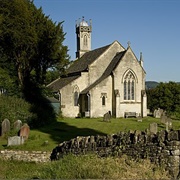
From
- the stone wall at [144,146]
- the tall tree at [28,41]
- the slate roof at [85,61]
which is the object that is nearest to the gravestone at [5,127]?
the tall tree at [28,41]

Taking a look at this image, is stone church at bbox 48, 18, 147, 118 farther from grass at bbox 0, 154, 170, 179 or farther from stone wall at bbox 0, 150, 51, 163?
grass at bbox 0, 154, 170, 179

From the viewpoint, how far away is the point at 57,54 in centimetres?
4675

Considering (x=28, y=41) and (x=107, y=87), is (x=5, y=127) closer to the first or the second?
(x=28, y=41)

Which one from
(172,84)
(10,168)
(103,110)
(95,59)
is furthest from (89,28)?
(10,168)

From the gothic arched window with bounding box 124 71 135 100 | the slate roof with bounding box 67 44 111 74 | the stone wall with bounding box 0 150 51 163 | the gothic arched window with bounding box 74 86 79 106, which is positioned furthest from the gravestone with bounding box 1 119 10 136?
the slate roof with bounding box 67 44 111 74

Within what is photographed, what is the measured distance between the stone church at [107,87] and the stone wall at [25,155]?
3138 cm

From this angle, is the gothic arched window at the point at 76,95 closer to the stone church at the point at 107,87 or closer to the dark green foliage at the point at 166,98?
the stone church at the point at 107,87

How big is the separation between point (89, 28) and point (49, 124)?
51.2 meters

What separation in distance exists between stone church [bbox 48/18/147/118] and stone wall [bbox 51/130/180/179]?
3832 cm

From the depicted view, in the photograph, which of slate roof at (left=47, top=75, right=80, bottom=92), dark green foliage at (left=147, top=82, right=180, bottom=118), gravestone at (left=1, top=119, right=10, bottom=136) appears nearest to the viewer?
gravestone at (left=1, top=119, right=10, bottom=136)

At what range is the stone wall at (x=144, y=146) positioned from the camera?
11734mm

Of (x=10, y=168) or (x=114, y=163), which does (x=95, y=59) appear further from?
(x=114, y=163)

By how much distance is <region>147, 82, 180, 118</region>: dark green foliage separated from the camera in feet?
250

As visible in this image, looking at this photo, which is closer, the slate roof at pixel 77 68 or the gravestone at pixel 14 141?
the gravestone at pixel 14 141
